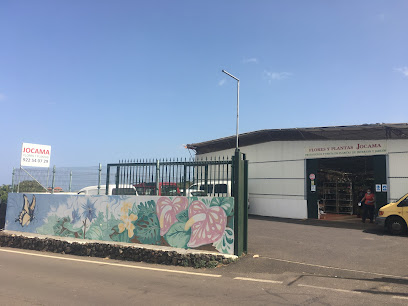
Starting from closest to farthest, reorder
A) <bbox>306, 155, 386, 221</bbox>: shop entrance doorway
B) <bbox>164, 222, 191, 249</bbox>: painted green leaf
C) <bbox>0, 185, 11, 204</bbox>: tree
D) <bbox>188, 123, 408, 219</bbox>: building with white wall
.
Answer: <bbox>164, 222, 191, 249</bbox>: painted green leaf, <bbox>188, 123, 408, 219</bbox>: building with white wall, <bbox>0, 185, 11, 204</bbox>: tree, <bbox>306, 155, 386, 221</bbox>: shop entrance doorway

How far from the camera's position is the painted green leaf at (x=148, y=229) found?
9508mm

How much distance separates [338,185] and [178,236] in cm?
1610

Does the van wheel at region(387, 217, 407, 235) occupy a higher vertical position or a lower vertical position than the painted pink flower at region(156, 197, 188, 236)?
lower

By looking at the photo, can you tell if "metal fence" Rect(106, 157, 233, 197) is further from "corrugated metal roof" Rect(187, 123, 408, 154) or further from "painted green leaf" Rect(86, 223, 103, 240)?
"corrugated metal roof" Rect(187, 123, 408, 154)

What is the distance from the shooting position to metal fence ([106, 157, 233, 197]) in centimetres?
904

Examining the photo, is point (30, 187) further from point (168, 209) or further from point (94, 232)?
point (168, 209)

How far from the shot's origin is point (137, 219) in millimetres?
9852

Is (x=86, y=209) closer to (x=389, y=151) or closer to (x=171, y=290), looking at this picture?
(x=171, y=290)

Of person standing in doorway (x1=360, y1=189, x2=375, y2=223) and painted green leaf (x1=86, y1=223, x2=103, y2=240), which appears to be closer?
painted green leaf (x1=86, y1=223, x2=103, y2=240)

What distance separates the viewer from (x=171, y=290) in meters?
6.12

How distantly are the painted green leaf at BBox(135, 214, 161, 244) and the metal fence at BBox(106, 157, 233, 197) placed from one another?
0.78 metres

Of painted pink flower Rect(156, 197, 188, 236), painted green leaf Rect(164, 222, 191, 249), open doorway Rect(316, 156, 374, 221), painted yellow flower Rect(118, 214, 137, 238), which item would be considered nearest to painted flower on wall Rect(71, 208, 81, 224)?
painted yellow flower Rect(118, 214, 137, 238)

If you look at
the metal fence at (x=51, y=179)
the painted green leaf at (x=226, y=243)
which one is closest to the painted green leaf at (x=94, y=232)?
the metal fence at (x=51, y=179)

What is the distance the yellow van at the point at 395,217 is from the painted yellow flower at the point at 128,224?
30.3 feet
